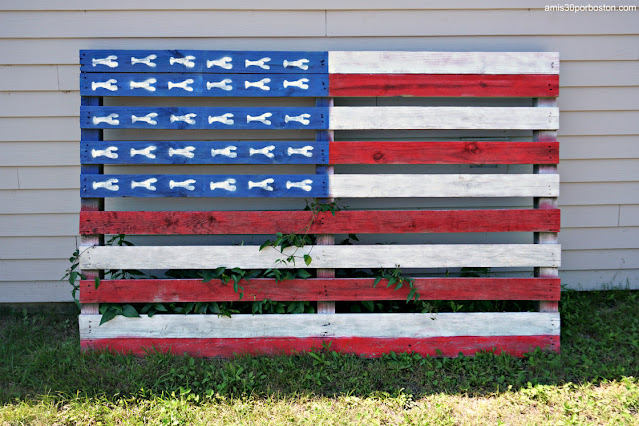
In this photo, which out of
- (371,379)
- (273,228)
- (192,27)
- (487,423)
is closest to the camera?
(487,423)

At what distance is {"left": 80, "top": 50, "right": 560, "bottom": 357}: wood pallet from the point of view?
3.09m

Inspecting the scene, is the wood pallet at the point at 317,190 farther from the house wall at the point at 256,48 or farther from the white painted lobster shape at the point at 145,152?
the house wall at the point at 256,48

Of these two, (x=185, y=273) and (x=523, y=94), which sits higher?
(x=523, y=94)

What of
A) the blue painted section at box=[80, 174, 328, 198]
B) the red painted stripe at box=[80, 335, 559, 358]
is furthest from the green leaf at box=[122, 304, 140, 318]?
the blue painted section at box=[80, 174, 328, 198]

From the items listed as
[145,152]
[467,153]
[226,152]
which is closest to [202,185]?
[226,152]

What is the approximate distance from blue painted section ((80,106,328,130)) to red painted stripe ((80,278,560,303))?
1023mm

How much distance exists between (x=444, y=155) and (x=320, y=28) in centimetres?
128

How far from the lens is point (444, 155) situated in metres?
3.13

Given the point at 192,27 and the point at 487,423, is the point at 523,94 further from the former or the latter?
the point at 192,27

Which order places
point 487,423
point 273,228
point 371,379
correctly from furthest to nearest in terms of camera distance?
point 273,228 → point 371,379 → point 487,423

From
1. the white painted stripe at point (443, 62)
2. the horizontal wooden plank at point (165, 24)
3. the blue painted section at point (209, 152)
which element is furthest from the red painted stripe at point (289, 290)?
the horizontal wooden plank at point (165, 24)

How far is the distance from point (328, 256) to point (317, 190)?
0.44m

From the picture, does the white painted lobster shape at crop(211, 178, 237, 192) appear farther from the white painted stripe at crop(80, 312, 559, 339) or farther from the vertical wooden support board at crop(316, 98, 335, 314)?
the white painted stripe at crop(80, 312, 559, 339)

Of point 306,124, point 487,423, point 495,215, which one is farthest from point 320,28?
point 487,423
